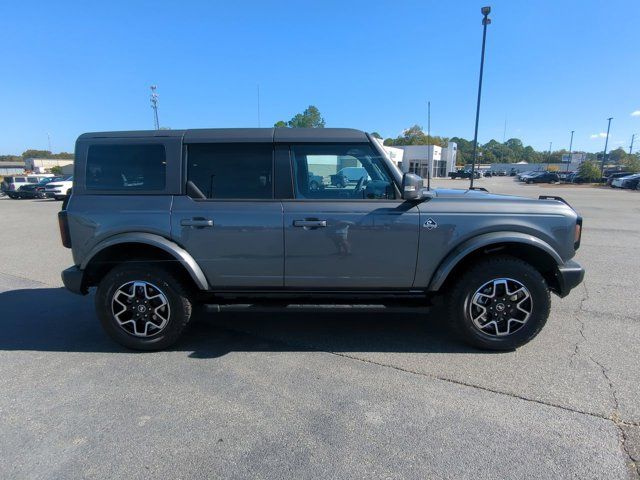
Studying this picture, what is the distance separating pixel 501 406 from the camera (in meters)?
2.82

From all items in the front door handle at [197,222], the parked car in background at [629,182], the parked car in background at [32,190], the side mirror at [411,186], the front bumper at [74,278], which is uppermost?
the side mirror at [411,186]

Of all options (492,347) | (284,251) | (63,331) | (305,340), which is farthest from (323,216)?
(63,331)

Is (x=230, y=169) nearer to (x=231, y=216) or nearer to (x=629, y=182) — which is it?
(x=231, y=216)

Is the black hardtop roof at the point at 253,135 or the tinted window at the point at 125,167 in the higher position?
the black hardtop roof at the point at 253,135

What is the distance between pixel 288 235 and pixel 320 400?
4.50 ft

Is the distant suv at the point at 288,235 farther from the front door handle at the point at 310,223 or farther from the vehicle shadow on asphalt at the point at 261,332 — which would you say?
the vehicle shadow on asphalt at the point at 261,332

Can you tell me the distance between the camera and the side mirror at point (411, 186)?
332cm

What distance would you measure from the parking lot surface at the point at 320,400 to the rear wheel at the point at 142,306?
0.57ft

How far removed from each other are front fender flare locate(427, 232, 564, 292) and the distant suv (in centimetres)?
1

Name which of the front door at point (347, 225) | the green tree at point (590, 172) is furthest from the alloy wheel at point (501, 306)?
the green tree at point (590, 172)

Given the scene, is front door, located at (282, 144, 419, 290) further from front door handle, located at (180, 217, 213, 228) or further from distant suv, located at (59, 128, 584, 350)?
front door handle, located at (180, 217, 213, 228)

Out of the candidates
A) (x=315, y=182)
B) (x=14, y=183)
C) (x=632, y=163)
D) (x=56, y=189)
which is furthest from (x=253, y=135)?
(x=632, y=163)

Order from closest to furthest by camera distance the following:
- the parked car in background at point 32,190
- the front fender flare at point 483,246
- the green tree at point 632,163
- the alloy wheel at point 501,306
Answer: the front fender flare at point 483,246 < the alloy wheel at point 501,306 < the parked car in background at point 32,190 < the green tree at point 632,163

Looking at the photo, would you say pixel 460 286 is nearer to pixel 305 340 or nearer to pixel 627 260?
pixel 305 340
